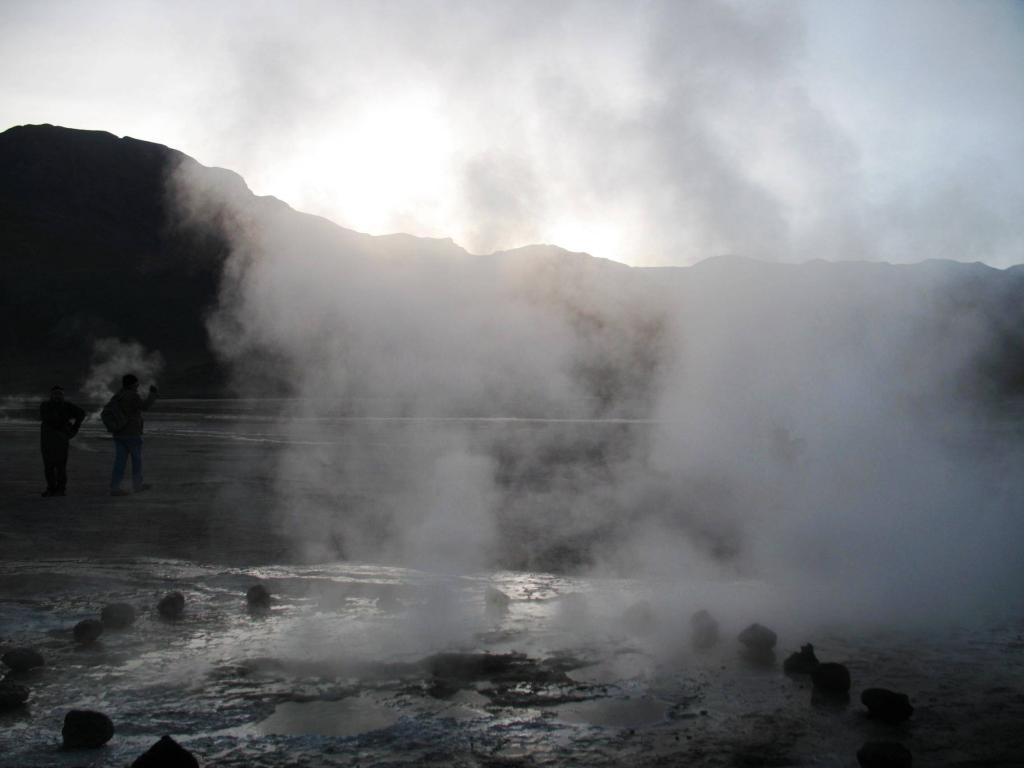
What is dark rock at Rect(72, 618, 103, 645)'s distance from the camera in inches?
230

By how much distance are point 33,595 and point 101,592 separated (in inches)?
20.1

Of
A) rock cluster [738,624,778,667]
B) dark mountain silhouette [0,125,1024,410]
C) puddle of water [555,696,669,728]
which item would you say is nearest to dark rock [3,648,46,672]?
puddle of water [555,696,669,728]

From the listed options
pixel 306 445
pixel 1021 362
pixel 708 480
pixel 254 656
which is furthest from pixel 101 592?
pixel 306 445

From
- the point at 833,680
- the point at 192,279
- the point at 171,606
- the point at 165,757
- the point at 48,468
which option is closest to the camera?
the point at 165,757

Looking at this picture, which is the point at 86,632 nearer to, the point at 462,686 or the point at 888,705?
the point at 462,686

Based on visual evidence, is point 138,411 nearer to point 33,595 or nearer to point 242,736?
point 33,595

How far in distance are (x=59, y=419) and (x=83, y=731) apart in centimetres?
999

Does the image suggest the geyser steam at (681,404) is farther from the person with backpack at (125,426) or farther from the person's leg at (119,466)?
the person's leg at (119,466)

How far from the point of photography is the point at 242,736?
4.33 m

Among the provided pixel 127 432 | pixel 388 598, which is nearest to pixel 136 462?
pixel 127 432

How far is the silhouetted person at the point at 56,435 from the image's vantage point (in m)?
12.8

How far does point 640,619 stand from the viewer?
251 inches

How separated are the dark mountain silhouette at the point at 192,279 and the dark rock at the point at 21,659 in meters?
7.63

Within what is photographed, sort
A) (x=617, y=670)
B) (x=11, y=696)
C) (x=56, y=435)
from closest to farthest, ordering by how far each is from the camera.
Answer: (x=11, y=696)
(x=617, y=670)
(x=56, y=435)
